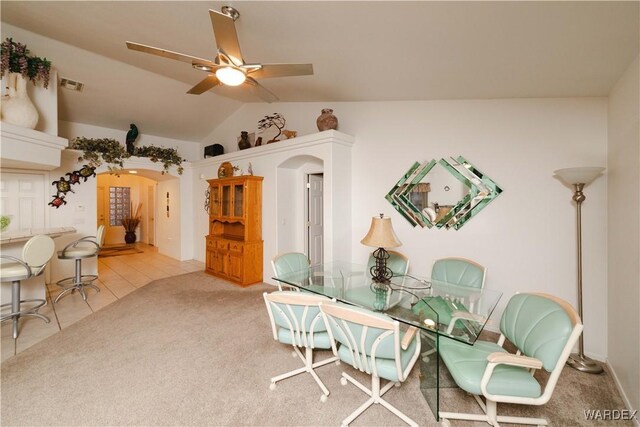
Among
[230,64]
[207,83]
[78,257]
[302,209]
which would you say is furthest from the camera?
[302,209]

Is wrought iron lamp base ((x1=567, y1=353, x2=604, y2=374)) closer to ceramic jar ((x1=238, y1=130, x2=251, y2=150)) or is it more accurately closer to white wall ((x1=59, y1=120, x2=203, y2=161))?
ceramic jar ((x1=238, y1=130, x2=251, y2=150))

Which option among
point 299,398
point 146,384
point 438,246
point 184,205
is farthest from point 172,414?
point 184,205

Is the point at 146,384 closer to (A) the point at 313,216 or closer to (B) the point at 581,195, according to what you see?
(A) the point at 313,216

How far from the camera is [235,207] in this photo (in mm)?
4605

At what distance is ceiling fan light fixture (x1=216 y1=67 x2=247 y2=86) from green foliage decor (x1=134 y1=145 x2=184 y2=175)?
13.2 feet

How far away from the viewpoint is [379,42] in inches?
80.7

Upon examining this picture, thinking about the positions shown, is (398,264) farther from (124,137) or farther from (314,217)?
(124,137)

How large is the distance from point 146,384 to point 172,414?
44 cm

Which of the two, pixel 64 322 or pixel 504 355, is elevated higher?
pixel 504 355

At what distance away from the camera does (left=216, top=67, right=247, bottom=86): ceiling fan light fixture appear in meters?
2.03

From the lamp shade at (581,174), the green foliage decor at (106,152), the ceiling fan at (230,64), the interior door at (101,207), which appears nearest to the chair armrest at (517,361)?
the lamp shade at (581,174)

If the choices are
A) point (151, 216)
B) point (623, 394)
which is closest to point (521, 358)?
point (623, 394)

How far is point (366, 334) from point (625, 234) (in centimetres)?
212

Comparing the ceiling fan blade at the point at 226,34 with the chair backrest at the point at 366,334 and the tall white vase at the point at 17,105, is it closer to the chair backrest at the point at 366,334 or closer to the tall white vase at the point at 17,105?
the chair backrest at the point at 366,334
